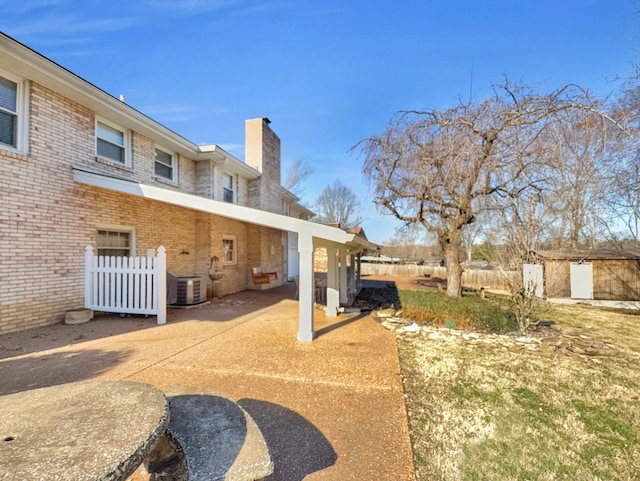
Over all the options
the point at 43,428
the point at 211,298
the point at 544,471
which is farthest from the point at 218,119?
the point at 544,471

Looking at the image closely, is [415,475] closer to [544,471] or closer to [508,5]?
[544,471]

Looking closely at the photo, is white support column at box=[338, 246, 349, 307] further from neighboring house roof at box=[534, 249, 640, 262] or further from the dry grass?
neighboring house roof at box=[534, 249, 640, 262]

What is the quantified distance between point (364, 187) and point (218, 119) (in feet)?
26.2

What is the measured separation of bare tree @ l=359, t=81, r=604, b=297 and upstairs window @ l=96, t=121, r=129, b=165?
7241 millimetres

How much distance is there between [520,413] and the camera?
323cm

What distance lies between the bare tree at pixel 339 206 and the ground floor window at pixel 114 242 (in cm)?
3012

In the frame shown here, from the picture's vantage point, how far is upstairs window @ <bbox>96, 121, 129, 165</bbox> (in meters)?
7.50

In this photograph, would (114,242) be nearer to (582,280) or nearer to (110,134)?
(110,134)

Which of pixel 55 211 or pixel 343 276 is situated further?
pixel 343 276

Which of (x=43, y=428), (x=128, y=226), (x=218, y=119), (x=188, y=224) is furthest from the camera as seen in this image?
(x=218, y=119)

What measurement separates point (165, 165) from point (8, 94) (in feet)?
13.4

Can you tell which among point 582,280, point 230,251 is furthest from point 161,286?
A: point 582,280

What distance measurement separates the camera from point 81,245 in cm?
678

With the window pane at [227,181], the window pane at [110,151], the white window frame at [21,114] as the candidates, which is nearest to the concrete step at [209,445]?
the white window frame at [21,114]
